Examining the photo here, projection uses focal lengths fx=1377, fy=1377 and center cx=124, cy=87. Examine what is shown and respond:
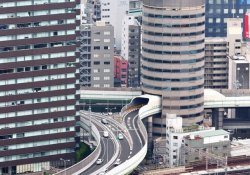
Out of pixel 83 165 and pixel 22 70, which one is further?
pixel 22 70

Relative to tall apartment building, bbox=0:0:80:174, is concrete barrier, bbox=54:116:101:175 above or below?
below

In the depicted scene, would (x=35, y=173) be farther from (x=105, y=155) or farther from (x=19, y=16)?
(x=19, y=16)

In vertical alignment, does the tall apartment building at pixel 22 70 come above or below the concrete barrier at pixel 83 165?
above

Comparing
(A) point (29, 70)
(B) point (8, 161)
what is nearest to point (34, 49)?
(A) point (29, 70)

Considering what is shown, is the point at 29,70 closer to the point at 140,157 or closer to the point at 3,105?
the point at 3,105

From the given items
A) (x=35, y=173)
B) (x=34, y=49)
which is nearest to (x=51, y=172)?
(x=35, y=173)

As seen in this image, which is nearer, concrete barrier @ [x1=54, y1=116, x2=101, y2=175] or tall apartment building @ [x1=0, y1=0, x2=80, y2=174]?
concrete barrier @ [x1=54, y1=116, x2=101, y2=175]

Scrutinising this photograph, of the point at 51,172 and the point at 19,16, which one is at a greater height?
the point at 19,16

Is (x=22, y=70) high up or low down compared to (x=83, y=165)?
up

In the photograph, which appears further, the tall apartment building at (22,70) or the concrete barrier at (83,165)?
the tall apartment building at (22,70)
